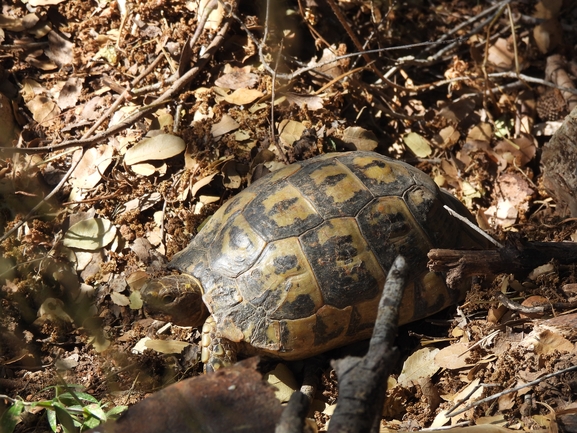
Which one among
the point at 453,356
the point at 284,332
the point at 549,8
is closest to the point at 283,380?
the point at 284,332

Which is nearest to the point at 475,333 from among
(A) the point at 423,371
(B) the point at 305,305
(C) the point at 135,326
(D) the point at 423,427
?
(A) the point at 423,371

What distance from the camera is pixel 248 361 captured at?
224cm

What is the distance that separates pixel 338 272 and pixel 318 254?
154 millimetres

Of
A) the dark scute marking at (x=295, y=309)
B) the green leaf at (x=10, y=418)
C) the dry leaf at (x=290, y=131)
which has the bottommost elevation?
the green leaf at (x=10, y=418)

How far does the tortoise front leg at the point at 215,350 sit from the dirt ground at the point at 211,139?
0.32m

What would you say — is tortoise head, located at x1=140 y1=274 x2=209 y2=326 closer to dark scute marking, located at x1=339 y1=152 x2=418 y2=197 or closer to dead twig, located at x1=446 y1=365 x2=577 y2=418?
dark scute marking, located at x1=339 y1=152 x2=418 y2=197

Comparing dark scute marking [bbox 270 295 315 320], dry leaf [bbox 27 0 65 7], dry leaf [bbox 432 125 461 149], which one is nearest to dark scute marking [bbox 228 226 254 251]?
dark scute marking [bbox 270 295 315 320]

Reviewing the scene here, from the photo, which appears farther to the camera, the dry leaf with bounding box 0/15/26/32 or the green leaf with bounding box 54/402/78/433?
the dry leaf with bounding box 0/15/26/32

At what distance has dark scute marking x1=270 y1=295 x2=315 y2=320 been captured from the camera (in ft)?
11.0

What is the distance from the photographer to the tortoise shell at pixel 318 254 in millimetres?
3389

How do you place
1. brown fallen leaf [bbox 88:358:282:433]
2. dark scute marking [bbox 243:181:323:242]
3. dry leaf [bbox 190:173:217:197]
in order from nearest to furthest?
brown fallen leaf [bbox 88:358:282:433], dark scute marking [bbox 243:181:323:242], dry leaf [bbox 190:173:217:197]

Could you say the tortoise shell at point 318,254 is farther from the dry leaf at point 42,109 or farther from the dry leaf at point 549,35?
the dry leaf at point 549,35

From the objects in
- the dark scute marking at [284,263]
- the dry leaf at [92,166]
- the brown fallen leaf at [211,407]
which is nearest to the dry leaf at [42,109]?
A: the dry leaf at [92,166]

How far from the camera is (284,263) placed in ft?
11.2
